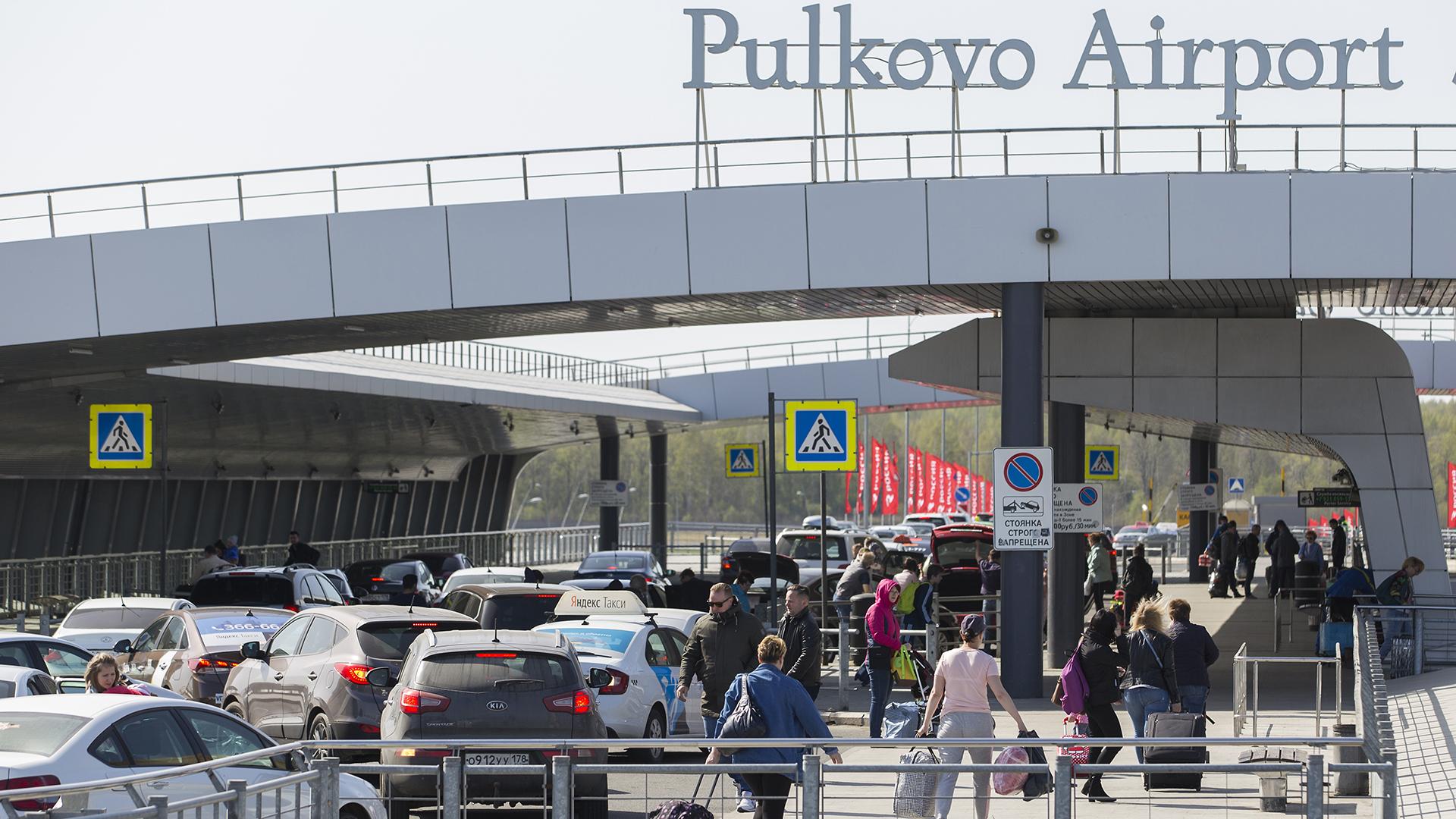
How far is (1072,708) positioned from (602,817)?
4.70m

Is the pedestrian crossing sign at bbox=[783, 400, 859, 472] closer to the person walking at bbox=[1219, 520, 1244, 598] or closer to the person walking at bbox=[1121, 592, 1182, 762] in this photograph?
the person walking at bbox=[1121, 592, 1182, 762]

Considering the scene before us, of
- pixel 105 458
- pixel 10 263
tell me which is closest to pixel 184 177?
pixel 10 263

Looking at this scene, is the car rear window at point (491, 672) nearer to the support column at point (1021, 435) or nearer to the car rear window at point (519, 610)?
the car rear window at point (519, 610)

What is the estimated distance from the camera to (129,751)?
32.4ft

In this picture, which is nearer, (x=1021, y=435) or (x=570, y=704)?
(x=570, y=704)

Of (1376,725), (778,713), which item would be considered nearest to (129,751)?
(778,713)

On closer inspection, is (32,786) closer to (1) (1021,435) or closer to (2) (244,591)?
(1) (1021,435)

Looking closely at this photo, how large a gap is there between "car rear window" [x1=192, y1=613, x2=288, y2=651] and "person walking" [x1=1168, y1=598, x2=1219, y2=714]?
9043 millimetres

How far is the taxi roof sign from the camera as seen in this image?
63.8ft

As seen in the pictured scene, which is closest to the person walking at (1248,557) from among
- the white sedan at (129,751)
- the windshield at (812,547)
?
the windshield at (812,547)

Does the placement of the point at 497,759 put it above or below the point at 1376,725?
below

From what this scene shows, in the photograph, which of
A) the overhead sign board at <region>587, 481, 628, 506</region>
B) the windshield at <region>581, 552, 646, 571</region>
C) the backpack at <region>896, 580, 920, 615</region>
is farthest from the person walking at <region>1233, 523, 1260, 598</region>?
the backpack at <region>896, 580, 920, 615</region>

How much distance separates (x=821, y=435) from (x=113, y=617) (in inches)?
357

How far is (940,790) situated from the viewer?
372 inches
